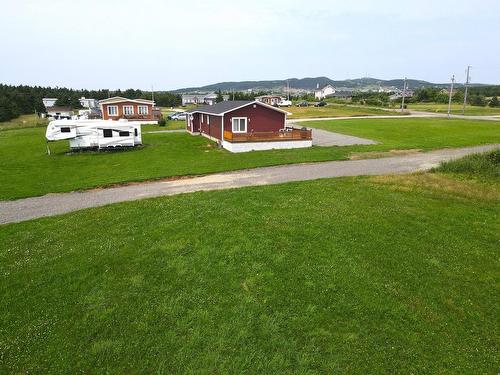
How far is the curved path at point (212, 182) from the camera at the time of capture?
655 inches

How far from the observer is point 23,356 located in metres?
7.54

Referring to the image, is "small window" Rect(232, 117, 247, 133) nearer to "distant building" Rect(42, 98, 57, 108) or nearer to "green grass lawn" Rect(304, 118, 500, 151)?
"green grass lawn" Rect(304, 118, 500, 151)

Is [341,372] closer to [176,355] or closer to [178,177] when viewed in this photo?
[176,355]

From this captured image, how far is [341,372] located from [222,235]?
6.34 m

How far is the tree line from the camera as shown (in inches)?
3394

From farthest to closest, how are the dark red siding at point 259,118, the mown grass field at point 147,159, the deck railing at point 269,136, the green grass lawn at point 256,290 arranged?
the dark red siding at point 259,118
the deck railing at point 269,136
the mown grass field at point 147,159
the green grass lawn at point 256,290

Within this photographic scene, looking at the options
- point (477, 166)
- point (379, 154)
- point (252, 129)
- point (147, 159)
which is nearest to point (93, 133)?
point (147, 159)

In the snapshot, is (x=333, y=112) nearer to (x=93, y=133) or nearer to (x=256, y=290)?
(x=93, y=133)

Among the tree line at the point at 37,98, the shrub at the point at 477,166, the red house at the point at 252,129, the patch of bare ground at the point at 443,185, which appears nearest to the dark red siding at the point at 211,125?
the red house at the point at 252,129

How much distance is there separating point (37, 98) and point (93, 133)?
294ft

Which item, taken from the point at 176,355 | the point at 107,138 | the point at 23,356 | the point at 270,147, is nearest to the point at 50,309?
the point at 23,356

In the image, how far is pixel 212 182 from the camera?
2084 cm

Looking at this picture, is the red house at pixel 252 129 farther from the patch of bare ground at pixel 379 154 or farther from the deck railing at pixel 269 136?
the patch of bare ground at pixel 379 154

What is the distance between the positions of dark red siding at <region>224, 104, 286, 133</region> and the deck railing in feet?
7.37
